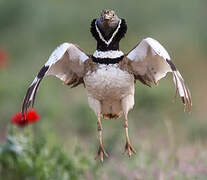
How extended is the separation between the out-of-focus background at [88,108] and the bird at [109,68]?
45cm

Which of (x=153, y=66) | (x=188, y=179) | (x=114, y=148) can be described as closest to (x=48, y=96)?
(x=114, y=148)

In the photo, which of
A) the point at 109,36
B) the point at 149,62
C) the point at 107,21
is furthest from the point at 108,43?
the point at 149,62

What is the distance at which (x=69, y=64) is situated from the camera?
4.81 meters

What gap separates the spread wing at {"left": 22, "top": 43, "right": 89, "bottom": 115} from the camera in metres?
4.45

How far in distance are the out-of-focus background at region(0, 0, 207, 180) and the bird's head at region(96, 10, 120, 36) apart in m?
0.90

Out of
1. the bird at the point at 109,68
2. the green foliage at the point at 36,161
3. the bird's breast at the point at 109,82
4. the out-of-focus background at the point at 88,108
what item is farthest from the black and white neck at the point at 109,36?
the green foliage at the point at 36,161

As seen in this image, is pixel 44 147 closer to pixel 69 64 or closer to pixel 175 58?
pixel 69 64

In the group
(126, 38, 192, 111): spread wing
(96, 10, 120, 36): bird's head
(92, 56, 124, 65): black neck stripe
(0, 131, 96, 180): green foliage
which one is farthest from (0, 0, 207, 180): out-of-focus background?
(96, 10, 120, 36): bird's head

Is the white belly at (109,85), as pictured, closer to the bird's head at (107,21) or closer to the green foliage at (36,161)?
the bird's head at (107,21)

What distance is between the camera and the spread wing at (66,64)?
14.6 ft

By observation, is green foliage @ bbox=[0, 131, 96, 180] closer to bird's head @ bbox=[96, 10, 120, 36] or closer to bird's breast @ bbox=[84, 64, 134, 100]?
bird's breast @ bbox=[84, 64, 134, 100]

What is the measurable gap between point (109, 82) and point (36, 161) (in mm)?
1334

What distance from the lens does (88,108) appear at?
883 cm

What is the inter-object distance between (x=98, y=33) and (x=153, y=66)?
1.64ft
